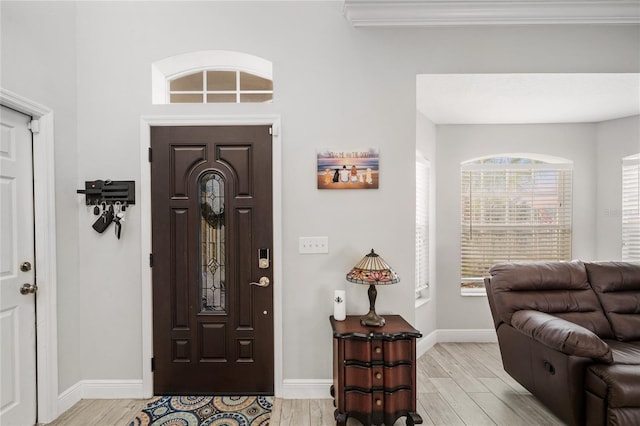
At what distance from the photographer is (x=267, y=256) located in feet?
8.56

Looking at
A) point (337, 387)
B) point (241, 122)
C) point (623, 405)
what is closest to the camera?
point (623, 405)

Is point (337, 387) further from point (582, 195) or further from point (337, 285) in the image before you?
point (582, 195)

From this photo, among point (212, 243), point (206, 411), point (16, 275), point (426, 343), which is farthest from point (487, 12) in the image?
point (16, 275)

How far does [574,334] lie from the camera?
202cm

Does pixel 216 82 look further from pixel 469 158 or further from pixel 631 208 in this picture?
pixel 631 208

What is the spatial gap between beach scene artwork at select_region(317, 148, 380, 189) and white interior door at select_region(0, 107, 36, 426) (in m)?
1.96

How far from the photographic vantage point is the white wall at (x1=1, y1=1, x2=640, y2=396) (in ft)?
8.53

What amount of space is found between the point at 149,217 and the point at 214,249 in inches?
21.3

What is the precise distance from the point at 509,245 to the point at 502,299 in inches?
58.0

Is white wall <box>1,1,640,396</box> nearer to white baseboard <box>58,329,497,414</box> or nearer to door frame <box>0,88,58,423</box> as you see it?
white baseboard <box>58,329,497,414</box>

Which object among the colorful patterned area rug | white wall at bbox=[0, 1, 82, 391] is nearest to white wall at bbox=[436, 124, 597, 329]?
the colorful patterned area rug

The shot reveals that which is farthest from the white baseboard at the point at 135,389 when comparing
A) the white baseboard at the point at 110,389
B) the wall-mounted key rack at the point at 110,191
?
the wall-mounted key rack at the point at 110,191

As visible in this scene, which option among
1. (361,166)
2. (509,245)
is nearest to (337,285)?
(361,166)

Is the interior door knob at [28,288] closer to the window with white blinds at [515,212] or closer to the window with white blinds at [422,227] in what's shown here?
the window with white blinds at [422,227]
